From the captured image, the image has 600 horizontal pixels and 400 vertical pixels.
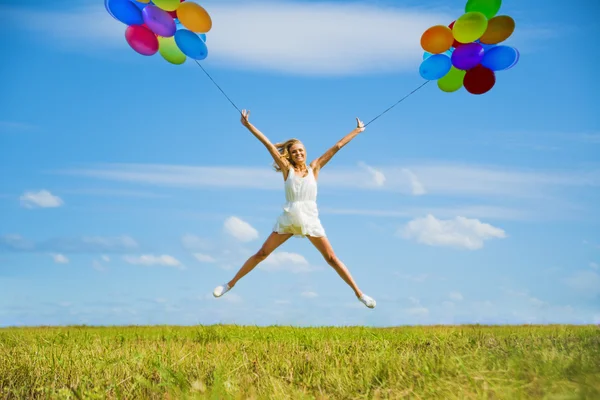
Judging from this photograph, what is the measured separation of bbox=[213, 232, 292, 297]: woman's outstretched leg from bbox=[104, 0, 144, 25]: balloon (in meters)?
3.20

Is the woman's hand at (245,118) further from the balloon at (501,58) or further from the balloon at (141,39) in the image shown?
the balloon at (501,58)

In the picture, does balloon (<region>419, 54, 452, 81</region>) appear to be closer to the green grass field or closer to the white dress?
the white dress

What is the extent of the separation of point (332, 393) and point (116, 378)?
64.4 inches

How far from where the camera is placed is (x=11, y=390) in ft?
13.7

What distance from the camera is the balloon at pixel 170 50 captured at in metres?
7.38

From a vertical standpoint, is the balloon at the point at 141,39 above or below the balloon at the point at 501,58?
below

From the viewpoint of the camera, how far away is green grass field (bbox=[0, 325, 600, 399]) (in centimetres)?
291

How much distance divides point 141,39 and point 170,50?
383 millimetres

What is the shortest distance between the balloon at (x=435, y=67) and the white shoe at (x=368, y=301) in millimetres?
3065

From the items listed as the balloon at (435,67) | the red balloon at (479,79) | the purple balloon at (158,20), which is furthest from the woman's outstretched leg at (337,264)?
the purple balloon at (158,20)

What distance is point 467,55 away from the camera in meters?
7.25

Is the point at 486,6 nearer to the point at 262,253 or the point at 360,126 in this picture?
the point at 360,126

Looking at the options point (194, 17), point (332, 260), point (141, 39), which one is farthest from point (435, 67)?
point (141, 39)

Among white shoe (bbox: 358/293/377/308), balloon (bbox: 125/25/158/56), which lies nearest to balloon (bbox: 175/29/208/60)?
balloon (bbox: 125/25/158/56)
